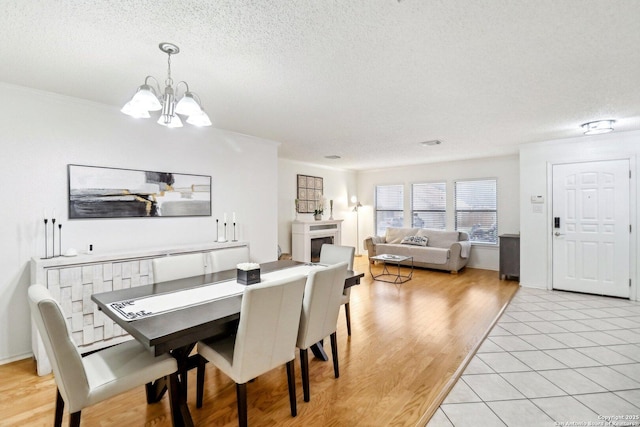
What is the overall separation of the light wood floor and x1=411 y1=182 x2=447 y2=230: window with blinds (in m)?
3.60

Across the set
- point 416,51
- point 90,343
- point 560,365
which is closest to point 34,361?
point 90,343

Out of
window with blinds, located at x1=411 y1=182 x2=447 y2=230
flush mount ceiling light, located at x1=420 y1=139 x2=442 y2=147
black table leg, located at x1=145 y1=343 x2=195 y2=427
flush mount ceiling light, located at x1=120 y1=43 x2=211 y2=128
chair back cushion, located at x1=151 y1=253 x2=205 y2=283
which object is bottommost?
black table leg, located at x1=145 y1=343 x2=195 y2=427

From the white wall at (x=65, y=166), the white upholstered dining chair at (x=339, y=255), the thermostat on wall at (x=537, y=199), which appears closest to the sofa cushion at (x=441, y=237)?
the thermostat on wall at (x=537, y=199)

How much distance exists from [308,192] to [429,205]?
283 cm

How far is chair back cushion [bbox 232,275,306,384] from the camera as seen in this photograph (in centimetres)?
171

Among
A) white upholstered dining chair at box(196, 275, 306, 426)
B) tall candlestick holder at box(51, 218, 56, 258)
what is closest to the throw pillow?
white upholstered dining chair at box(196, 275, 306, 426)

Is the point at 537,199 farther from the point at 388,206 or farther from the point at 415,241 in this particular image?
the point at 388,206

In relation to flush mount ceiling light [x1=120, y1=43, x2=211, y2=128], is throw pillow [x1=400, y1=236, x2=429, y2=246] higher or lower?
lower

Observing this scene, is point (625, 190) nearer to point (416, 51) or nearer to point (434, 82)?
point (434, 82)

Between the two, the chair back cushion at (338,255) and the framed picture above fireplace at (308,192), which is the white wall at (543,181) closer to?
the chair back cushion at (338,255)

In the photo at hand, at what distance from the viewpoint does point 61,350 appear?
4.85 ft

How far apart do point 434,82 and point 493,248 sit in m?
4.96

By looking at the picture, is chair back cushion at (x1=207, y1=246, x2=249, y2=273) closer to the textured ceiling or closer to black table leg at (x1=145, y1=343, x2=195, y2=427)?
black table leg at (x1=145, y1=343, x2=195, y2=427)

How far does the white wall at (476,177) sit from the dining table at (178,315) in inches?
225
